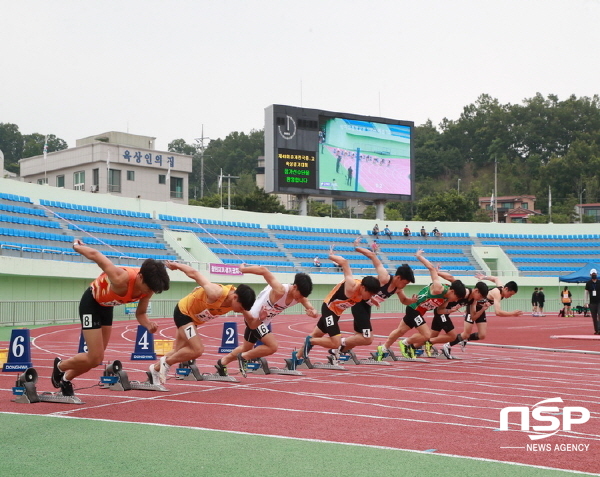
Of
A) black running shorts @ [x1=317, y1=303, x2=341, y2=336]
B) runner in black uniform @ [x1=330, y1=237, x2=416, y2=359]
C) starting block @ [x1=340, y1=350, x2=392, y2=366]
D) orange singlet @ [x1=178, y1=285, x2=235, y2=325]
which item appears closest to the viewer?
orange singlet @ [x1=178, y1=285, x2=235, y2=325]

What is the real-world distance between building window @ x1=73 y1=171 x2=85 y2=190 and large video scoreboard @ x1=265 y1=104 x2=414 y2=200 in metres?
23.2

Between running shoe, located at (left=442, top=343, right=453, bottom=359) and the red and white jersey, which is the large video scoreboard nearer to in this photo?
running shoe, located at (left=442, top=343, right=453, bottom=359)

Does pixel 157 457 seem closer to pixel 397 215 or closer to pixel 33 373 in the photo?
pixel 33 373

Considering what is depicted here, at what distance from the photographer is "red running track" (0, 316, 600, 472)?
6.61 m

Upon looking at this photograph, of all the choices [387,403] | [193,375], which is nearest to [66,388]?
[193,375]

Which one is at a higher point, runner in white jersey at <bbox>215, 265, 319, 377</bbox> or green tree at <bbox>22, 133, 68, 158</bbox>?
green tree at <bbox>22, 133, 68, 158</bbox>

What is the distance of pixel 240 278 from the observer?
4031 cm

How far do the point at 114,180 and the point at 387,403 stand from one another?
5417 cm

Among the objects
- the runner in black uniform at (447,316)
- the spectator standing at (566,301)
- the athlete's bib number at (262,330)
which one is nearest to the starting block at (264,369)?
the athlete's bib number at (262,330)

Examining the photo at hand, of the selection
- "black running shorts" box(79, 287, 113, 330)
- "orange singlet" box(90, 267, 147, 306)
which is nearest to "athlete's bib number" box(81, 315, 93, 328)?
"black running shorts" box(79, 287, 113, 330)

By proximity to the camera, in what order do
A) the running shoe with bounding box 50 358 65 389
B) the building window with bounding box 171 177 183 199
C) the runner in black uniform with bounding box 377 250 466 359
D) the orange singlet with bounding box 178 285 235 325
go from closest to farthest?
the running shoe with bounding box 50 358 65 389, the orange singlet with bounding box 178 285 235 325, the runner in black uniform with bounding box 377 250 466 359, the building window with bounding box 171 177 183 199

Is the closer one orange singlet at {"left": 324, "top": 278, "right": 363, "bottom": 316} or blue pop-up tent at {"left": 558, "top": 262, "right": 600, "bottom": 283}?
orange singlet at {"left": 324, "top": 278, "right": 363, "bottom": 316}

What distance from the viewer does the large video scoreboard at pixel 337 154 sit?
140 ft

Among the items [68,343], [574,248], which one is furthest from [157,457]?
[574,248]
